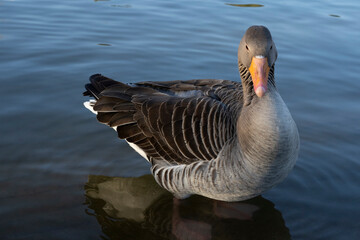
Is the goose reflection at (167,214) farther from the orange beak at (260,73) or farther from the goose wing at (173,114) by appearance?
the orange beak at (260,73)

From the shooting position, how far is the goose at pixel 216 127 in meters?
4.04

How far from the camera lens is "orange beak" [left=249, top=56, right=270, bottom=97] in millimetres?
3920

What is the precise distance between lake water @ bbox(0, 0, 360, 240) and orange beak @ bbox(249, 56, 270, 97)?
59.2 inches

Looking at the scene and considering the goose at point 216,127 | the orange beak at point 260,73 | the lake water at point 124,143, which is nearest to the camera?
the orange beak at point 260,73

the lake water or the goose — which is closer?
the goose

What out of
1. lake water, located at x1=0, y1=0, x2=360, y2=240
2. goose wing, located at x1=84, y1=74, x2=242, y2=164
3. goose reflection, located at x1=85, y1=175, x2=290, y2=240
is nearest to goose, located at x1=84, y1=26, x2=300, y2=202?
goose wing, located at x1=84, y1=74, x2=242, y2=164

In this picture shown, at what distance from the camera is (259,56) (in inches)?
158

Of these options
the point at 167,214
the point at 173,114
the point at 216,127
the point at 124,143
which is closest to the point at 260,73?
the point at 216,127

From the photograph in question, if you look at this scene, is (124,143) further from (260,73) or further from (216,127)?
Answer: (260,73)

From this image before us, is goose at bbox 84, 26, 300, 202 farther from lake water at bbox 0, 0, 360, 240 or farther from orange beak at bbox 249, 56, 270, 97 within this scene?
lake water at bbox 0, 0, 360, 240

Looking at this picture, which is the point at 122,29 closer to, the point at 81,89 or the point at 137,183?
the point at 81,89

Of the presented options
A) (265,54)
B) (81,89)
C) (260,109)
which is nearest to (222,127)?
(260,109)

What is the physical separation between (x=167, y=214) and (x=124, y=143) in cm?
147

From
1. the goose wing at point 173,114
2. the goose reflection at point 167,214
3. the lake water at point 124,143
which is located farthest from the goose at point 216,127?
the lake water at point 124,143
